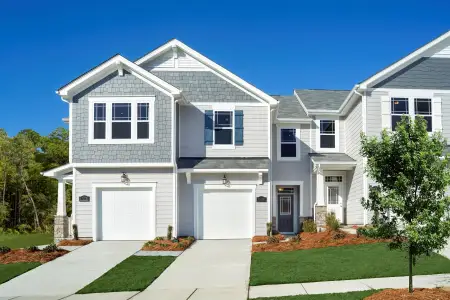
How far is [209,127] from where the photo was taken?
66.4 feet

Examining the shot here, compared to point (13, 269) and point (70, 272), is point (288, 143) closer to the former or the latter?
point (70, 272)

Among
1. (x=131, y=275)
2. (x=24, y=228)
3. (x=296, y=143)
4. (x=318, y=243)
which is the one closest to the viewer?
(x=131, y=275)

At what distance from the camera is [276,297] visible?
1012 cm

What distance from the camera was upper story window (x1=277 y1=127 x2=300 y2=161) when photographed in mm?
22562

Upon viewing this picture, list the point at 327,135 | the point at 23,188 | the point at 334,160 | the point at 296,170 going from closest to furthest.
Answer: the point at 334,160, the point at 296,170, the point at 327,135, the point at 23,188

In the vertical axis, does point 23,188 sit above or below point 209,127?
below

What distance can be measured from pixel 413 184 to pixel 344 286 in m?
3.08

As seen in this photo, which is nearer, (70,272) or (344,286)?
(344,286)

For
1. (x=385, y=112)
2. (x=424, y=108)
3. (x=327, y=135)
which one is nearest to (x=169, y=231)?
(x=327, y=135)

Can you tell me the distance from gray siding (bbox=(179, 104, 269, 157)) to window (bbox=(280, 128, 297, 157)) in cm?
268

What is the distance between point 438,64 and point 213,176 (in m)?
10.6

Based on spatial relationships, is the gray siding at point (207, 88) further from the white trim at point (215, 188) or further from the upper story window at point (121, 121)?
the white trim at point (215, 188)

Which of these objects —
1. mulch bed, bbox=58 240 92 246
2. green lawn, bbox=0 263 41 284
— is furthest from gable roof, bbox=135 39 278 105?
green lawn, bbox=0 263 41 284

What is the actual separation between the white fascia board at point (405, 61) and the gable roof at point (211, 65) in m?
4.09
